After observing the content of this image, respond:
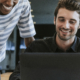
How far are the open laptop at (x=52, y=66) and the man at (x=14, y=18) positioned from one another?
1.26ft

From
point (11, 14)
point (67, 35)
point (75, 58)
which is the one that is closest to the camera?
point (75, 58)

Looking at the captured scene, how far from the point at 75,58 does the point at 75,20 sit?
1.03ft

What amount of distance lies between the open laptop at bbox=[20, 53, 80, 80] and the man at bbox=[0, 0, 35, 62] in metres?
0.38

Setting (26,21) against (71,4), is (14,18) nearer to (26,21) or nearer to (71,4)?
(26,21)

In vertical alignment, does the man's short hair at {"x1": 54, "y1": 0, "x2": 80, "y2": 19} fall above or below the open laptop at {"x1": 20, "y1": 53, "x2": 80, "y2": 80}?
above

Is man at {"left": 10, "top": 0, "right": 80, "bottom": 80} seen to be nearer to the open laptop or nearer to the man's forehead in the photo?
the man's forehead

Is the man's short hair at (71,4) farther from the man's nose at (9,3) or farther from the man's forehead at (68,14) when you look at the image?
the man's nose at (9,3)

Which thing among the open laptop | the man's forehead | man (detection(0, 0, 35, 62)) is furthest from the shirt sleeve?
the open laptop

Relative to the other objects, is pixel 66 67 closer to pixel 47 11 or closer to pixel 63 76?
pixel 63 76

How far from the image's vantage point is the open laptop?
1.13 ft

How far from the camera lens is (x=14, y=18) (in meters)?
0.73

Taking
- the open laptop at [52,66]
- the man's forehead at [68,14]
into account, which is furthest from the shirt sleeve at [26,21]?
the open laptop at [52,66]

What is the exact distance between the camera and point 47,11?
4.87ft

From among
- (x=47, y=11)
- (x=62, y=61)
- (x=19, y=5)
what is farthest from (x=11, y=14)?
(x=47, y=11)
